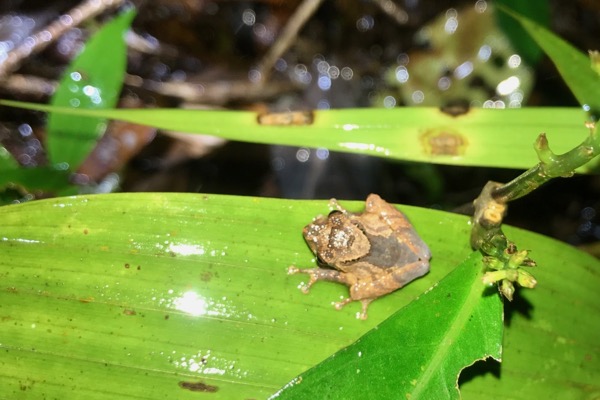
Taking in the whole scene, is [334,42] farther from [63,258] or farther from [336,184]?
[63,258]

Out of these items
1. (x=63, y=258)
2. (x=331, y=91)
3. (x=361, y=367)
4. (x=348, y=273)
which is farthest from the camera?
(x=331, y=91)

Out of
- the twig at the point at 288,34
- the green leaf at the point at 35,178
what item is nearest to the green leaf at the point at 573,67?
the twig at the point at 288,34

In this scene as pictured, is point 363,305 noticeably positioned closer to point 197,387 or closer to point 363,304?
point 363,304

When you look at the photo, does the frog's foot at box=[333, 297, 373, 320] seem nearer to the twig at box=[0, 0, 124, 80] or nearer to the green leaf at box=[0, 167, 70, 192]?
the green leaf at box=[0, 167, 70, 192]

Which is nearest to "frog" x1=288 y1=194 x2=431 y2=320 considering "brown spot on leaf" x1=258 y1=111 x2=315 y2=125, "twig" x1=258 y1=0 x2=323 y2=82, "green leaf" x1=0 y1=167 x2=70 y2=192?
"brown spot on leaf" x1=258 y1=111 x2=315 y2=125

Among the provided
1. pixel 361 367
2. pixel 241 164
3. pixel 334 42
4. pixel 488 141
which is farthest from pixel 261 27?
pixel 361 367
